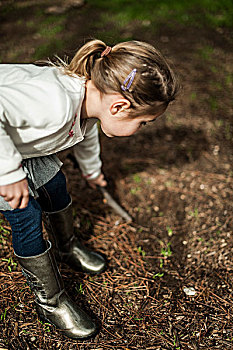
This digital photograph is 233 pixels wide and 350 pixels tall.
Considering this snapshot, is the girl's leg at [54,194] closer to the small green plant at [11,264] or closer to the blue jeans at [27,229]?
the blue jeans at [27,229]

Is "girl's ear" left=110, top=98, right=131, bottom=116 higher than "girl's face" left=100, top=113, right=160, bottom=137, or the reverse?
"girl's ear" left=110, top=98, right=131, bottom=116

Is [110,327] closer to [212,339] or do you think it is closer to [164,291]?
[164,291]

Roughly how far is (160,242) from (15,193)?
1.23 metres

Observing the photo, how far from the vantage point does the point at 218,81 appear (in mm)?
3953

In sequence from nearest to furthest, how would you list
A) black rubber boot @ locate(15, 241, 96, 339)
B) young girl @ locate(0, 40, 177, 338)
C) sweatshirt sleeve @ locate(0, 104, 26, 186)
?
sweatshirt sleeve @ locate(0, 104, 26, 186) < young girl @ locate(0, 40, 177, 338) < black rubber boot @ locate(15, 241, 96, 339)

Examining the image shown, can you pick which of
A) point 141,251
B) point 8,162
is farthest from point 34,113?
point 141,251

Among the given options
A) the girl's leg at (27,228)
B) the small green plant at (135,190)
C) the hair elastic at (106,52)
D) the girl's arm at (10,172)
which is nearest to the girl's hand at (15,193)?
the girl's arm at (10,172)

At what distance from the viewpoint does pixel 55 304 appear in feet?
6.05

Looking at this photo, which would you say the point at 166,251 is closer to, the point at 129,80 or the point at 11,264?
the point at 11,264

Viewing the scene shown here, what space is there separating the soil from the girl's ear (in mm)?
983

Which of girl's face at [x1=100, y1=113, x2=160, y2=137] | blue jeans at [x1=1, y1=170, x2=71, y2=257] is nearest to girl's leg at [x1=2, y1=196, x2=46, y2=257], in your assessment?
blue jeans at [x1=1, y1=170, x2=71, y2=257]

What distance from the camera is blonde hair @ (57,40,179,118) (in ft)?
5.18

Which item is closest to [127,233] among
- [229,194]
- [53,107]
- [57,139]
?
[229,194]

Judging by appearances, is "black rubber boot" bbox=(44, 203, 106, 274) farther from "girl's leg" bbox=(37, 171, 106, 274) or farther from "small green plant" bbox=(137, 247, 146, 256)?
"small green plant" bbox=(137, 247, 146, 256)
